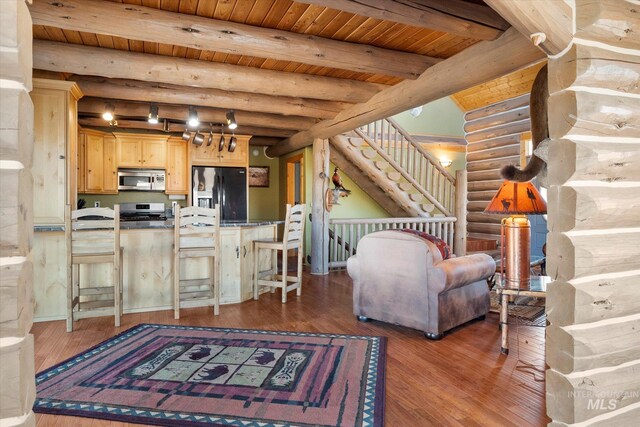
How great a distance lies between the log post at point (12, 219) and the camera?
1102 millimetres

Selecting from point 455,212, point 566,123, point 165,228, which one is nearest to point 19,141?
point 566,123

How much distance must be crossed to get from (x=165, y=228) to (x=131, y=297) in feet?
2.68

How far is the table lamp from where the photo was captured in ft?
9.45

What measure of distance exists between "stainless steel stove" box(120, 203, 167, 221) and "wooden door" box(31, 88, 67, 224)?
9.31ft

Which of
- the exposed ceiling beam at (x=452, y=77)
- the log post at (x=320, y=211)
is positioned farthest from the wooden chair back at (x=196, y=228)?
the log post at (x=320, y=211)

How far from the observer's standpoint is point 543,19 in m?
1.60

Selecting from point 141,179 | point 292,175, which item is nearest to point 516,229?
point 292,175

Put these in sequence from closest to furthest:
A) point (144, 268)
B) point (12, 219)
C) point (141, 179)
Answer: point (12, 219) → point (144, 268) → point (141, 179)

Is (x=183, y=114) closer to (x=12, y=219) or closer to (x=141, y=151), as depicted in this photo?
(x=141, y=151)

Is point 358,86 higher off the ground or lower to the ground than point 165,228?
higher

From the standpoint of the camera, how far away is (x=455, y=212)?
7340 mm

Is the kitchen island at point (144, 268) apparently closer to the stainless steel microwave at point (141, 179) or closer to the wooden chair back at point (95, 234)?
the wooden chair back at point (95, 234)

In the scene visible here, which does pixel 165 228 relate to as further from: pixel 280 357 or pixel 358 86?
pixel 358 86

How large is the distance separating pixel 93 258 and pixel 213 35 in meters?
2.31
